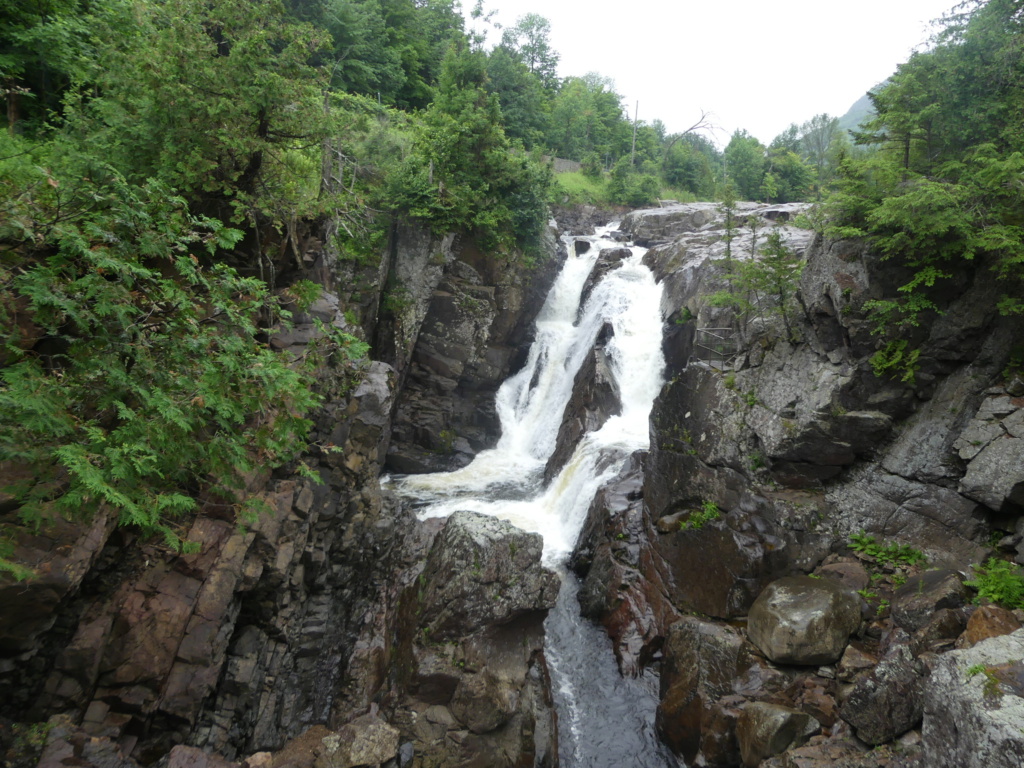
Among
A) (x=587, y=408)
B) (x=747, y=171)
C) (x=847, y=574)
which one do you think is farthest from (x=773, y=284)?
(x=747, y=171)

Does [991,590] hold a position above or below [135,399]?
below

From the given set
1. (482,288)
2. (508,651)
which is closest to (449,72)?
(482,288)

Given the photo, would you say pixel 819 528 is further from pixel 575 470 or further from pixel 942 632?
pixel 575 470

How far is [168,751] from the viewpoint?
6422 millimetres

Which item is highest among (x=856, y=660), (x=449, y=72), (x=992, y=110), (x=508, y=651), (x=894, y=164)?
(x=449, y=72)

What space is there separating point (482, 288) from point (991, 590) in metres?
17.1

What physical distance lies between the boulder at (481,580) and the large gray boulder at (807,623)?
12.6 feet

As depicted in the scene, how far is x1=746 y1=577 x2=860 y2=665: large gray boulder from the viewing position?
8.41 meters

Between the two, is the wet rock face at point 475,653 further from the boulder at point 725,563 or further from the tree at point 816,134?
the tree at point 816,134

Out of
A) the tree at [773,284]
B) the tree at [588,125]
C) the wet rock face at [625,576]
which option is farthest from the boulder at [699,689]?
the tree at [588,125]

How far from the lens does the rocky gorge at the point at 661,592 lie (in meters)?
6.02

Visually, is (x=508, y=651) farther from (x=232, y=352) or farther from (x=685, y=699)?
(x=232, y=352)

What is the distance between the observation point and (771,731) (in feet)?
24.8

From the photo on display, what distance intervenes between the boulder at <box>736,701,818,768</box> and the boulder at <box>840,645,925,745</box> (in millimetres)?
630
